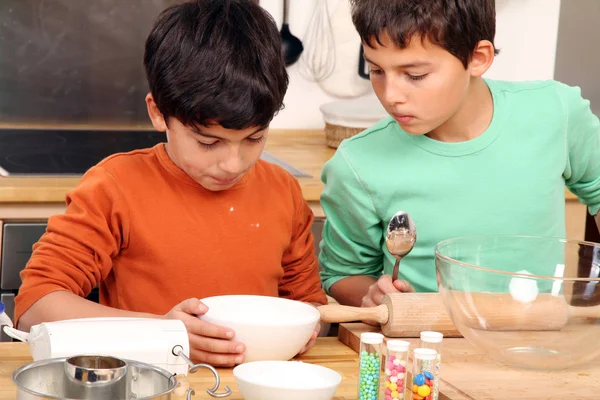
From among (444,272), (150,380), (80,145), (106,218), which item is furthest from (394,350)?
(80,145)

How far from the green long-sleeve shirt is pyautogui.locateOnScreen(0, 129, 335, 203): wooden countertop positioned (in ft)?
1.58

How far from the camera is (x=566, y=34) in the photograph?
285 cm

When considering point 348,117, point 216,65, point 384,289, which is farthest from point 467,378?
point 348,117

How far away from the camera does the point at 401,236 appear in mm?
1353

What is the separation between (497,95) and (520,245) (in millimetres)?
391

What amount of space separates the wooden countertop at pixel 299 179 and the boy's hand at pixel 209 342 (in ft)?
2.79

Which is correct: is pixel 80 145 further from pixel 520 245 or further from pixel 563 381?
pixel 563 381

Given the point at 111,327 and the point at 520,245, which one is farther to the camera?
the point at 520,245

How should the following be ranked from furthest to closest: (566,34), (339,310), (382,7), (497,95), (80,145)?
(566,34), (80,145), (497,95), (382,7), (339,310)

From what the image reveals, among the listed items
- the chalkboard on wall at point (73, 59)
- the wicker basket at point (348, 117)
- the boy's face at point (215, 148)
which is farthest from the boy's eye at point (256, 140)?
the chalkboard on wall at point (73, 59)

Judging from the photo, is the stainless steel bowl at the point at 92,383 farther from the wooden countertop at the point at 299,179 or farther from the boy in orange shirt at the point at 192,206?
the wooden countertop at the point at 299,179

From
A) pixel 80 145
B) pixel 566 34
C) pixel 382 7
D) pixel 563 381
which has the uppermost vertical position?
pixel 566 34

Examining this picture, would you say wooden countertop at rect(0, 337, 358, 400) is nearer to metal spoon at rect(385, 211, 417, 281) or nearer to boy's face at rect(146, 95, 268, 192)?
metal spoon at rect(385, 211, 417, 281)

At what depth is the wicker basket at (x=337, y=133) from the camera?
242 centimetres
